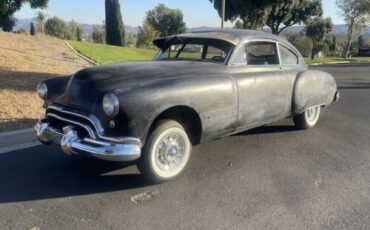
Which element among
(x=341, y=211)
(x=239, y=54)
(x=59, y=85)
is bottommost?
(x=341, y=211)

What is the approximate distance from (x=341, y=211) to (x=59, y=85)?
133 inches

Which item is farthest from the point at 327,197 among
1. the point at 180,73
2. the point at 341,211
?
the point at 180,73

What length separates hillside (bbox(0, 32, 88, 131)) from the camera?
6.53 m

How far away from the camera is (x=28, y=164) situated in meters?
4.79

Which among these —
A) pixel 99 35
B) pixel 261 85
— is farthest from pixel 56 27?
pixel 261 85

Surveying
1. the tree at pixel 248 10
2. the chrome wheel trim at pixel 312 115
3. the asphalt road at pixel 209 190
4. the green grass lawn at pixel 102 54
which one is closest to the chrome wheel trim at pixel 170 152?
the asphalt road at pixel 209 190

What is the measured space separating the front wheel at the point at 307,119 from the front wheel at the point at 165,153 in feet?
8.98

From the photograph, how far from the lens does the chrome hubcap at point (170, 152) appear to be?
167 inches

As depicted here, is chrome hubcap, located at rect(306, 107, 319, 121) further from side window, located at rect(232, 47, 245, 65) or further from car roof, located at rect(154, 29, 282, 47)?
side window, located at rect(232, 47, 245, 65)

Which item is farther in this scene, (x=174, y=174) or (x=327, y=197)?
(x=174, y=174)

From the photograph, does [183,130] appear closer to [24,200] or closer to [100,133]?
[100,133]

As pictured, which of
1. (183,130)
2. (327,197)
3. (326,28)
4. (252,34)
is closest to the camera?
(327,197)

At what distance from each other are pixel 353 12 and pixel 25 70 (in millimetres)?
37565

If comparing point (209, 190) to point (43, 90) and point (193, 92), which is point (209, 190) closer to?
point (193, 92)
